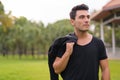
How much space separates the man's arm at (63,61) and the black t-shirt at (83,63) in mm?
59

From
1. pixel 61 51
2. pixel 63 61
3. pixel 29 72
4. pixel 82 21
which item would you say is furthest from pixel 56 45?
pixel 29 72

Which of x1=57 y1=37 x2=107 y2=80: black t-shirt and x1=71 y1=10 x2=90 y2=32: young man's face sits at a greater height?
x1=71 y1=10 x2=90 y2=32: young man's face

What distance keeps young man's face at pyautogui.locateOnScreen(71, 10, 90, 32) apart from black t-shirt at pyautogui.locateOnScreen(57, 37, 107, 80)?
16cm

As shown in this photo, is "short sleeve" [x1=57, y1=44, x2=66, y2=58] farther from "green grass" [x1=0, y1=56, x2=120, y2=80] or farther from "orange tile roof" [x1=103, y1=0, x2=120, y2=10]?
"orange tile roof" [x1=103, y1=0, x2=120, y2=10]

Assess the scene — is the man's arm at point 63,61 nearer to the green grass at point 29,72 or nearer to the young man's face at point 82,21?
the young man's face at point 82,21

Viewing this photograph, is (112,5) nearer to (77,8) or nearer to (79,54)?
(77,8)

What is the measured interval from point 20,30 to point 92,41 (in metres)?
56.3

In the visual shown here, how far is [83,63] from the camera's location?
11.8ft

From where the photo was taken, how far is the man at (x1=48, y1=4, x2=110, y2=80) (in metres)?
3.58

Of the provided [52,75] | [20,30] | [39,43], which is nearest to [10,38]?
[20,30]

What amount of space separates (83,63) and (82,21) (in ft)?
1.28

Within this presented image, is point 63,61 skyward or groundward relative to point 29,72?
skyward

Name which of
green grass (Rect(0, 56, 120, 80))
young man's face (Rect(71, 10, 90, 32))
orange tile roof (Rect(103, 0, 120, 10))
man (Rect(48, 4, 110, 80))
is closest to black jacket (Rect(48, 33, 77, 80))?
man (Rect(48, 4, 110, 80))

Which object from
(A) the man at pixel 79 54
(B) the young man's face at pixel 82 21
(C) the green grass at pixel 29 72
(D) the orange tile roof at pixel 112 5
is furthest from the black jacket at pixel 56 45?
(D) the orange tile roof at pixel 112 5
